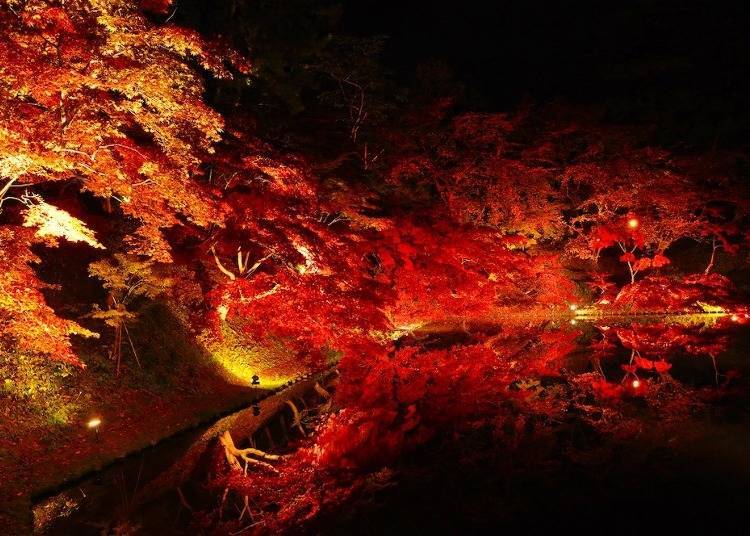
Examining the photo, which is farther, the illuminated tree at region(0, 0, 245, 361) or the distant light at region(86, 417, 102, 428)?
the distant light at region(86, 417, 102, 428)

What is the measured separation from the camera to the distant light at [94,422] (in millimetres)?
8703

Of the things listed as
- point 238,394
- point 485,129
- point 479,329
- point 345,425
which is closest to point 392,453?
point 345,425

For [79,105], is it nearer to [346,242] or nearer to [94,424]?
[94,424]

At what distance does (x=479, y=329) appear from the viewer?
20297mm

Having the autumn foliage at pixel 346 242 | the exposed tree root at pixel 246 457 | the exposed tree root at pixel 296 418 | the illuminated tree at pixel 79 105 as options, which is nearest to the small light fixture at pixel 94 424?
the autumn foliage at pixel 346 242

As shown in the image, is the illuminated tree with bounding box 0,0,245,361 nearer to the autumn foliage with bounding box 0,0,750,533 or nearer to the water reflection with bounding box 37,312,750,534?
the autumn foliage with bounding box 0,0,750,533

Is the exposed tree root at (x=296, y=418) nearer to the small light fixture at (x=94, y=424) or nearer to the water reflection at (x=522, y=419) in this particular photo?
the water reflection at (x=522, y=419)

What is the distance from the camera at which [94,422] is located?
28.6ft

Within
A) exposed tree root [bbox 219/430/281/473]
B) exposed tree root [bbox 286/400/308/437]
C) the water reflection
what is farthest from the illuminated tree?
exposed tree root [bbox 286/400/308/437]

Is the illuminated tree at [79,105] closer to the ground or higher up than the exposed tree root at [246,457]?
higher up

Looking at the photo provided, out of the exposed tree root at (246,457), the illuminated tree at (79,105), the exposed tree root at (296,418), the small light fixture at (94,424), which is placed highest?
the illuminated tree at (79,105)

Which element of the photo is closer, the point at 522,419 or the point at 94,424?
the point at 94,424

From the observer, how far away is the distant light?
8703mm

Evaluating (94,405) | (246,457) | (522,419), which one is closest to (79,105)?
(94,405)
